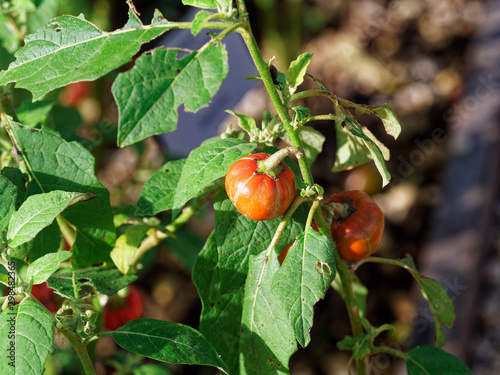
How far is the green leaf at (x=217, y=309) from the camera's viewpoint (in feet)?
2.74

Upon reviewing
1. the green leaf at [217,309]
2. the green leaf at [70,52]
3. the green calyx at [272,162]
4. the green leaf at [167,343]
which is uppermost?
the green leaf at [70,52]

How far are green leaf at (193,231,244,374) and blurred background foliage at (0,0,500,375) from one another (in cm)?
51

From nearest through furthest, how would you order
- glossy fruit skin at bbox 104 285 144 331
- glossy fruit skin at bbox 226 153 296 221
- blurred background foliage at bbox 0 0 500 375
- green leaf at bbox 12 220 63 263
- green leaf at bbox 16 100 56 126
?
glossy fruit skin at bbox 226 153 296 221
green leaf at bbox 12 220 63 263
green leaf at bbox 16 100 56 126
glossy fruit skin at bbox 104 285 144 331
blurred background foliage at bbox 0 0 500 375

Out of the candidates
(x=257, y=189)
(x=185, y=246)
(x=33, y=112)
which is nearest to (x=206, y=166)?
(x=257, y=189)

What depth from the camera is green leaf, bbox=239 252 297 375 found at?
0.74 meters

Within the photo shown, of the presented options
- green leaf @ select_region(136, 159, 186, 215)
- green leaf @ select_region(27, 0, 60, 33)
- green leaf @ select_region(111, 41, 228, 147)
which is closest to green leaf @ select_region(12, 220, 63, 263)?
green leaf @ select_region(136, 159, 186, 215)

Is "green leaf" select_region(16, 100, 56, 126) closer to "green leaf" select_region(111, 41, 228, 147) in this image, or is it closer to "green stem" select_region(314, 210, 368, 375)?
"green leaf" select_region(111, 41, 228, 147)

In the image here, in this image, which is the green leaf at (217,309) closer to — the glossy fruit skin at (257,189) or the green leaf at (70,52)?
the glossy fruit skin at (257,189)

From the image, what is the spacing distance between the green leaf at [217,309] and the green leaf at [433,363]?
0.34 m

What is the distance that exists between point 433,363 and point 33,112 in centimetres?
91

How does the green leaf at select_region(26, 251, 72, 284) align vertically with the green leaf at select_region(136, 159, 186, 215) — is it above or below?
above

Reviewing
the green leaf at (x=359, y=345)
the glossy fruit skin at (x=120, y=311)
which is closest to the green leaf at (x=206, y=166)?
the green leaf at (x=359, y=345)

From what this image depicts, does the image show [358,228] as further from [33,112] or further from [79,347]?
[33,112]

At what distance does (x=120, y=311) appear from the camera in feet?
4.09
